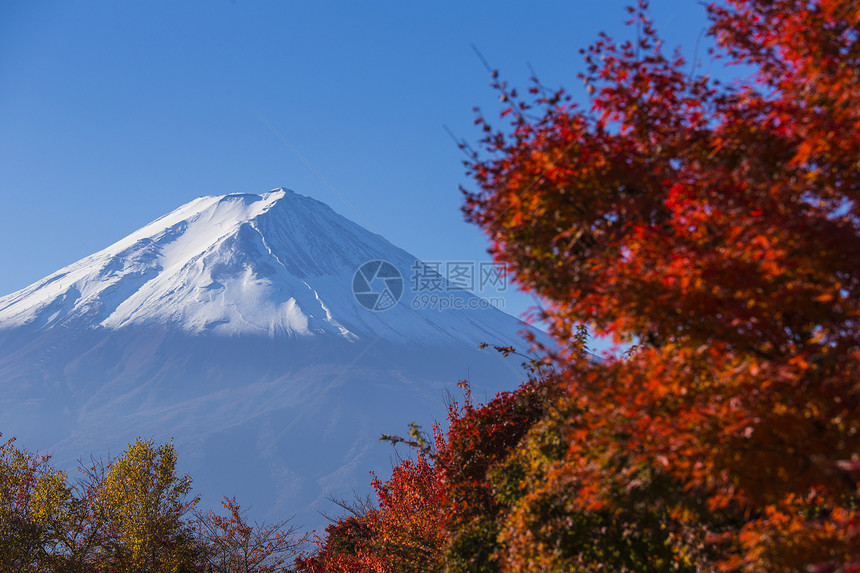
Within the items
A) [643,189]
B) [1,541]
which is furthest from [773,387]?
[1,541]

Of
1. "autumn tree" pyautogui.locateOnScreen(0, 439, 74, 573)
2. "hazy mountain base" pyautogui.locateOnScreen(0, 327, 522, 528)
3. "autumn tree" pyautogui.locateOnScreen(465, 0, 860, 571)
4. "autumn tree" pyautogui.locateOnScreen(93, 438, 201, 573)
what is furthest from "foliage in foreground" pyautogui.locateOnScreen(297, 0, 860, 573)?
"hazy mountain base" pyautogui.locateOnScreen(0, 327, 522, 528)

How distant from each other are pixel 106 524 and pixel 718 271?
22.5m

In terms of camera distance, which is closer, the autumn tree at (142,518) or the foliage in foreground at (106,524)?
the foliage in foreground at (106,524)

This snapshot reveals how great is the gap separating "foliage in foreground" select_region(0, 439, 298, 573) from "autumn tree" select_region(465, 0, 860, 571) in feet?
59.0

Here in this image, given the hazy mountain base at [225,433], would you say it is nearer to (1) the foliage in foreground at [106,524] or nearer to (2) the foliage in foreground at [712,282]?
(1) the foliage in foreground at [106,524]

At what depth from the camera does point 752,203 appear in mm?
4348

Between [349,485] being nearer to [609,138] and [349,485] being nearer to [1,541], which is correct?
[1,541]

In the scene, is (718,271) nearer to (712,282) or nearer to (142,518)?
(712,282)

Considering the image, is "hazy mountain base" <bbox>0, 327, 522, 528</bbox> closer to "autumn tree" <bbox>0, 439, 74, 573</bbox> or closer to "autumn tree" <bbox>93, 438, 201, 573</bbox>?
"autumn tree" <bbox>93, 438, 201, 573</bbox>

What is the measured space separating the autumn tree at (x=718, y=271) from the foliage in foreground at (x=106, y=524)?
17996 millimetres

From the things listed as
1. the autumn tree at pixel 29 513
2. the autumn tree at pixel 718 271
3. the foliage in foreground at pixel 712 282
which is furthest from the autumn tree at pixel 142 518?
the autumn tree at pixel 718 271

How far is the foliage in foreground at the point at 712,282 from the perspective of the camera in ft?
13.1

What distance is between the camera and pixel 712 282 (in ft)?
13.9

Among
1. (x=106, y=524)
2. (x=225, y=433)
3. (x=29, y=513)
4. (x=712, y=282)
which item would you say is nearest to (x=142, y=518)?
(x=106, y=524)
